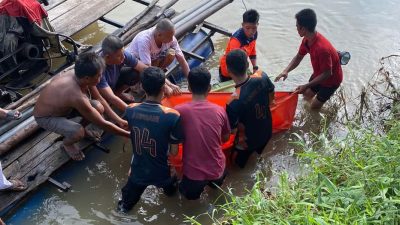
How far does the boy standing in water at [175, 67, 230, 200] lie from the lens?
14.9ft

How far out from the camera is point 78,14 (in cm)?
768

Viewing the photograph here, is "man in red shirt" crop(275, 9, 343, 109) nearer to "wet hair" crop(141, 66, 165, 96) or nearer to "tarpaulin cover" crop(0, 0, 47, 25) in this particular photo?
"wet hair" crop(141, 66, 165, 96)

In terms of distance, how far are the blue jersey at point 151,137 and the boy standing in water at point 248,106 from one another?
816mm

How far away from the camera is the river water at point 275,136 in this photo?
5203mm

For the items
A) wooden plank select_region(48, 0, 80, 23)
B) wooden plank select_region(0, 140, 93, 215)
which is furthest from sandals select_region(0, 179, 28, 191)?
wooden plank select_region(48, 0, 80, 23)

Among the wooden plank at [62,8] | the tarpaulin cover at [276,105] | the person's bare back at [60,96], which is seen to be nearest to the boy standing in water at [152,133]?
the tarpaulin cover at [276,105]

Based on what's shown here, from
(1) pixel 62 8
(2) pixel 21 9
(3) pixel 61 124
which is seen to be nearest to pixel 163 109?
(3) pixel 61 124

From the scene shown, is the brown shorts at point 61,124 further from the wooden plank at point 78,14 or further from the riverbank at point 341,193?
the wooden plank at point 78,14

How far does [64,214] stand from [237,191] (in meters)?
1.99

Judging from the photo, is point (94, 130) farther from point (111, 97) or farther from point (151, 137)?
point (151, 137)

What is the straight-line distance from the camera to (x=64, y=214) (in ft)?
17.0

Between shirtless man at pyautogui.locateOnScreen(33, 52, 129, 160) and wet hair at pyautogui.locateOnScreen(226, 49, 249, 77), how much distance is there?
4.42 ft

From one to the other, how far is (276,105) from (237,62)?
4.20 feet

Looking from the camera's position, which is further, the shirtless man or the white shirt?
the white shirt
